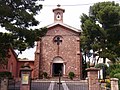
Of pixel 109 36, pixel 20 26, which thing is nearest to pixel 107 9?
pixel 109 36

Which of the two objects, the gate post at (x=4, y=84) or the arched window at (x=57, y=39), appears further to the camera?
the arched window at (x=57, y=39)

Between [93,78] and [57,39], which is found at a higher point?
[57,39]

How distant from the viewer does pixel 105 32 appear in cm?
3459

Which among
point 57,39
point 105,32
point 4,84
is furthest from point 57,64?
point 4,84

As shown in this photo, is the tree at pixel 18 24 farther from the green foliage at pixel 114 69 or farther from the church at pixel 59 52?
the church at pixel 59 52

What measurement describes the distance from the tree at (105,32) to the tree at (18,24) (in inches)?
704

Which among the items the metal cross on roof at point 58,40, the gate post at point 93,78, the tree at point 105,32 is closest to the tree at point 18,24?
the gate post at point 93,78

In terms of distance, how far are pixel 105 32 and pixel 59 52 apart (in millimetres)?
7140

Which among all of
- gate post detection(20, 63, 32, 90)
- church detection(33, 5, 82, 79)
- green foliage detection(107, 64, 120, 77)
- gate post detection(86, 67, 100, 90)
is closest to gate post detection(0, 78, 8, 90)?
gate post detection(20, 63, 32, 90)

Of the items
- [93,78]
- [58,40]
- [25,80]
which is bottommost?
[25,80]

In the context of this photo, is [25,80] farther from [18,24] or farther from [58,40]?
[58,40]

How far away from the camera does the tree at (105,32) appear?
34031 millimetres

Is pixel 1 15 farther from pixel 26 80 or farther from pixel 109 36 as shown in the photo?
pixel 109 36

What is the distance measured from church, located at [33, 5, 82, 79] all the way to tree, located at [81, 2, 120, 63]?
2.13m
